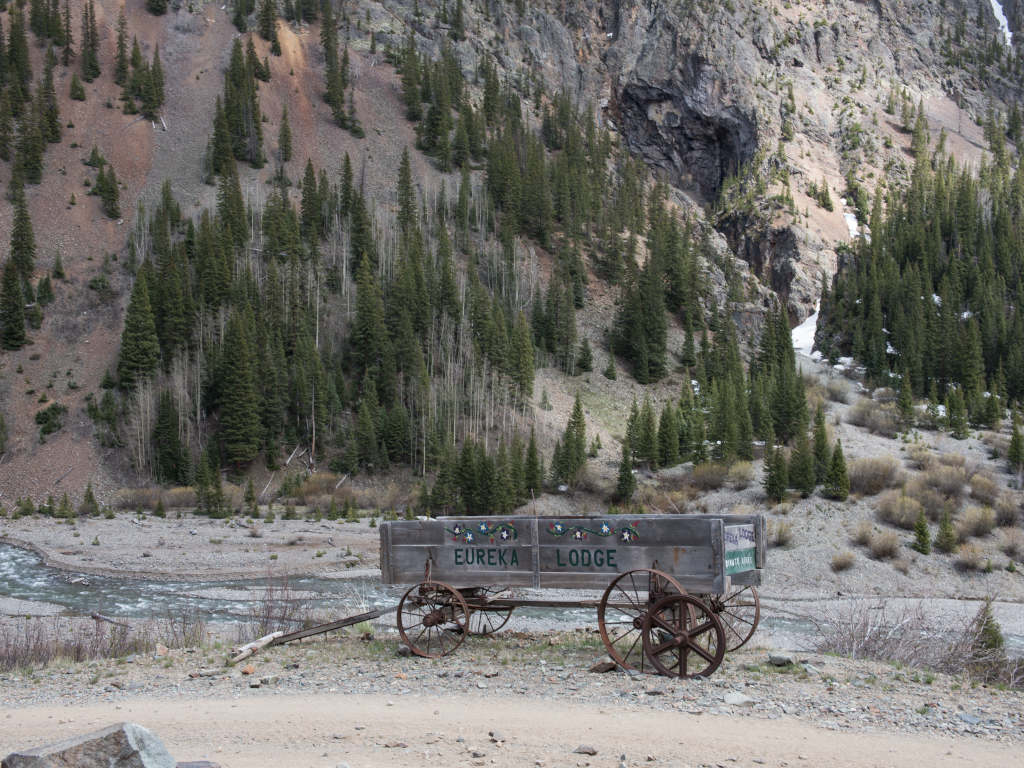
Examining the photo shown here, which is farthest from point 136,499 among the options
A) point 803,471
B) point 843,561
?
point 843,561

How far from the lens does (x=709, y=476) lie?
154ft

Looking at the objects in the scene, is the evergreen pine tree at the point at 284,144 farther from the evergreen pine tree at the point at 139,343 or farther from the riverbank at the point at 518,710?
the riverbank at the point at 518,710

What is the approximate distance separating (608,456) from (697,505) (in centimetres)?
1686

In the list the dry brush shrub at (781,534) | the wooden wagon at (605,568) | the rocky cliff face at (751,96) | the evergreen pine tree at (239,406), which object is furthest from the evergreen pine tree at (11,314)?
the rocky cliff face at (751,96)

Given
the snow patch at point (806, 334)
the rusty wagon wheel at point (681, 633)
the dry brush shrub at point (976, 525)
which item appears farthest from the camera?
the snow patch at point (806, 334)

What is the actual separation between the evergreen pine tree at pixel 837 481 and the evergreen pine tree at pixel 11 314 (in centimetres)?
6320

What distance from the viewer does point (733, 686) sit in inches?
344

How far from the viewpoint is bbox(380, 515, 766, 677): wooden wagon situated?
30.2 feet

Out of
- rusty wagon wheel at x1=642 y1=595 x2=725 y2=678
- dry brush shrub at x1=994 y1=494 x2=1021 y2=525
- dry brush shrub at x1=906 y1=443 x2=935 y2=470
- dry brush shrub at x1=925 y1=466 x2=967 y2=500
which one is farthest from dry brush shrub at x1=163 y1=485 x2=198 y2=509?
rusty wagon wheel at x1=642 y1=595 x2=725 y2=678

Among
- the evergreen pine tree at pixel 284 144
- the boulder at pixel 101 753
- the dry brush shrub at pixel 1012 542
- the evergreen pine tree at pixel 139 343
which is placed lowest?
the dry brush shrub at pixel 1012 542

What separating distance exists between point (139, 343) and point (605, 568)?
59.6 meters

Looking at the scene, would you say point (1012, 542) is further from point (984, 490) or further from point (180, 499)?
point (180, 499)

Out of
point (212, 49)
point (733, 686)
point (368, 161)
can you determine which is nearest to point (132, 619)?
point (733, 686)

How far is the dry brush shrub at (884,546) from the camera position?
3177 centimetres
